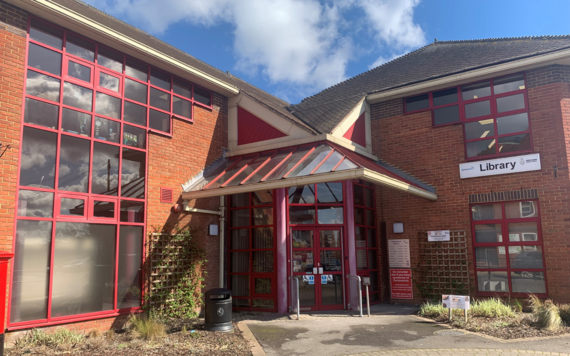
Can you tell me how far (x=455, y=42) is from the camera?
1538 cm

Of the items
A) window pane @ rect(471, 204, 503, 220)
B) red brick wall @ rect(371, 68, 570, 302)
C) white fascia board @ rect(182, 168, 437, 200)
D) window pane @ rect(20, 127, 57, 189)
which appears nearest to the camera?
window pane @ rect(20, 127, 57, 189)

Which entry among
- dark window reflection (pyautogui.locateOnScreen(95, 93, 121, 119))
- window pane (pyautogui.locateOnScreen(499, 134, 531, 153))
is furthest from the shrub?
window pane (pyautogui.locateOnScreen(499, 134, 531, 153))

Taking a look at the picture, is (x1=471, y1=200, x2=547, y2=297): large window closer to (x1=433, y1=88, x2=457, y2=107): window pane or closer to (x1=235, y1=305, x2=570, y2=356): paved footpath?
(x1=235, y1=305, x2=570, y2=356): paved footpath

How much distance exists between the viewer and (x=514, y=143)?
11.2m

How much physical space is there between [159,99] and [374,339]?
7.33 m

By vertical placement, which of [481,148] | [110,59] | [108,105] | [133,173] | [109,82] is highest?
[110,59]

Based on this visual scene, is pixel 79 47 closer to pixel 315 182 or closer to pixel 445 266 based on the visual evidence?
pixel 315 182

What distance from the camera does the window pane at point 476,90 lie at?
11773mm

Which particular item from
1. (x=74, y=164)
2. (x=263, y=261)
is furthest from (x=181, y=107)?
(x=263, y=261)

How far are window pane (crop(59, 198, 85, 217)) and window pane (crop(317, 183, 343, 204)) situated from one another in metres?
5.63

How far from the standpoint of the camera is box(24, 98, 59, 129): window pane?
26.6 feet

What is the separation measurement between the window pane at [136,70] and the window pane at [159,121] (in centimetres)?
82

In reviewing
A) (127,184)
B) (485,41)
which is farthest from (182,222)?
(485,41)

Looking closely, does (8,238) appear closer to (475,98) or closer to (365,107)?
(365,107)
